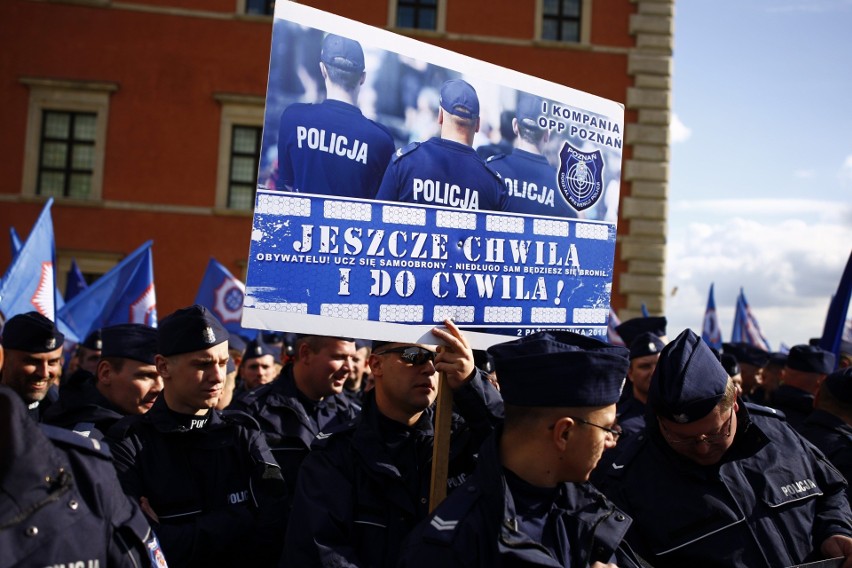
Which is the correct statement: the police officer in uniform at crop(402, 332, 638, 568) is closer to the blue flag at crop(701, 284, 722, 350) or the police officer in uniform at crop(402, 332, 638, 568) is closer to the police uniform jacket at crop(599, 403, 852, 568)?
the police uniform jacket at crop(599, 403, 852, 568)

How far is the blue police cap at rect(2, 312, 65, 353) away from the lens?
5.20 m

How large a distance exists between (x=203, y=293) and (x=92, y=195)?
943cm

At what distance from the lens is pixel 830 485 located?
347 centimetres

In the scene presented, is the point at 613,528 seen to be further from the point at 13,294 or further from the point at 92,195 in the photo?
the point at 92,195

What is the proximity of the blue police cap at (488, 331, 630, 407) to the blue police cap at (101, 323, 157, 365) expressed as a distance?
2740 millimetres

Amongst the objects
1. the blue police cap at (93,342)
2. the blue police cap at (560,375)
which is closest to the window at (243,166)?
the blue police cap at (93,342)

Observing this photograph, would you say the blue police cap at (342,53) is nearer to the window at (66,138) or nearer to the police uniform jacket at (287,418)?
the police uniform jacket at (287,418)

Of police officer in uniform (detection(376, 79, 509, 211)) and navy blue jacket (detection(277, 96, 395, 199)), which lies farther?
police officer in uniform (detection(376, 79, 509, 211))

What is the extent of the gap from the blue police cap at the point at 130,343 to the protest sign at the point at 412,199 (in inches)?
82.3

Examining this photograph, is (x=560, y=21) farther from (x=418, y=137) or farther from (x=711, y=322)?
(x=418, y=137)

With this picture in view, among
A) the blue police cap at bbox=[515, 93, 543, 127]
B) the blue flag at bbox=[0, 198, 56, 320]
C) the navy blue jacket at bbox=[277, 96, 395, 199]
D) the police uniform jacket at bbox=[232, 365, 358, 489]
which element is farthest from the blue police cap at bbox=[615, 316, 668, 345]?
the blue flag at bbox=[0, 198, 56, 320]

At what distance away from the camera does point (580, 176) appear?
11.8 feet

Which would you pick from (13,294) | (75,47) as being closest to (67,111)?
(75,47)

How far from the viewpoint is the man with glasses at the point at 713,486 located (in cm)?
319
